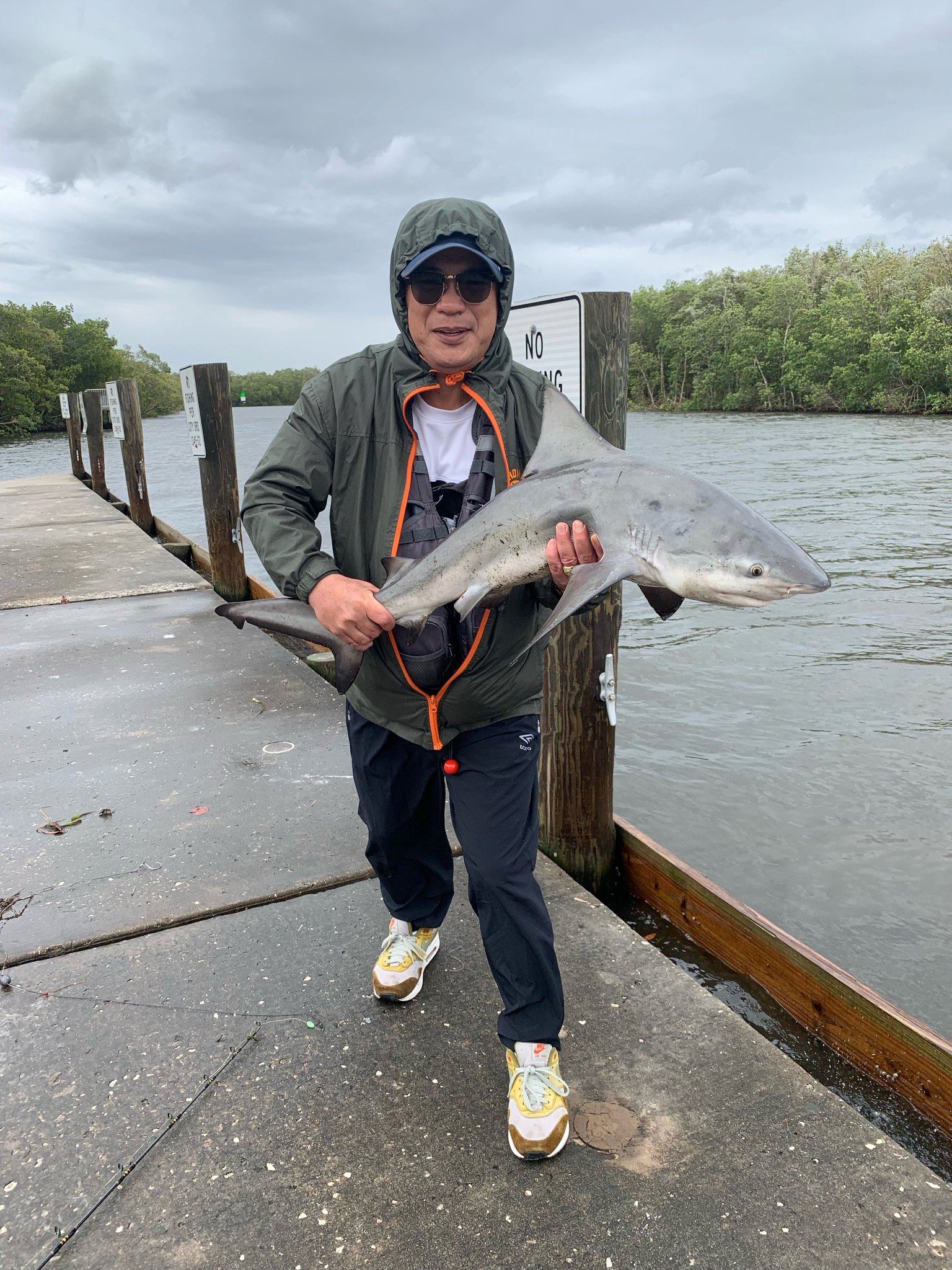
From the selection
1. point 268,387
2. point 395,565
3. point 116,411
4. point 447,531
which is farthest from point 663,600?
point 268,387

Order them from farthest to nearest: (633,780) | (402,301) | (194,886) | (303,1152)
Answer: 1. (633,780)
2. (194,886)
3. (402,301)
4. (303,1152)

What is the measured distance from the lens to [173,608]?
25.4 feet

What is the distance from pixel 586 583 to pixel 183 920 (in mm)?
2070

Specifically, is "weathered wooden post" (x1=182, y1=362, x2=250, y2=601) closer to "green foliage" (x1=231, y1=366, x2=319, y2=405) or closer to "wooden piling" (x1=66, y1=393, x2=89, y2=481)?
"wooden piling" (x1=66, y1=393, x2=89, y2=481)

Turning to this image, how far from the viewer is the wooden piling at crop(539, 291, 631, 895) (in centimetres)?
325

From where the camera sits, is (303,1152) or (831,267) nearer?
(303,1152)

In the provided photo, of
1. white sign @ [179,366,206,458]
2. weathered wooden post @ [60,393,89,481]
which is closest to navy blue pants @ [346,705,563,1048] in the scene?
white sign @ [179,366,206,458]

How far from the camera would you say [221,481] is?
26.9ft

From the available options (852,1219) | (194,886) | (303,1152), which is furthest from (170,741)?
(852,1219)

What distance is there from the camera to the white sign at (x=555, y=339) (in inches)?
127

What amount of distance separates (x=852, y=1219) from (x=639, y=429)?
42.6 m

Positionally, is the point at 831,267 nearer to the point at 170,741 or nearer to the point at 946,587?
the point at 946,587

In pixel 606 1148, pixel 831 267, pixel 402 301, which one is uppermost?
pixel 831 267

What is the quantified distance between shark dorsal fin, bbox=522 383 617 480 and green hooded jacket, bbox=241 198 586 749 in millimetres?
150
